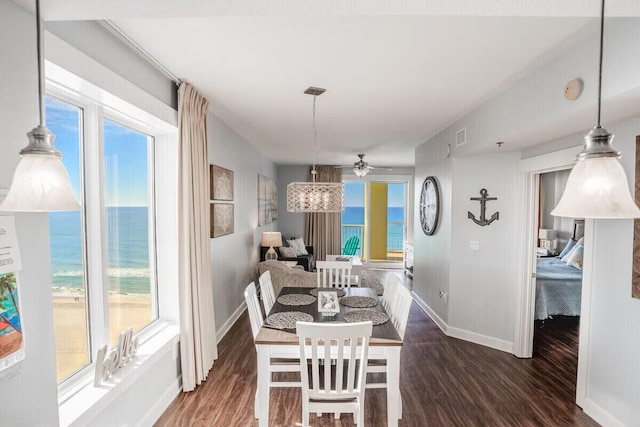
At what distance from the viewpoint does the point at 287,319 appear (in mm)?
2396

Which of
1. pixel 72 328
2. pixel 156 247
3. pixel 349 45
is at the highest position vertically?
pixel 349 45

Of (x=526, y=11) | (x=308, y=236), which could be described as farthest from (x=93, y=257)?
(x=308, y=236)

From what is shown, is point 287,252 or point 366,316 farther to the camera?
point 287,252

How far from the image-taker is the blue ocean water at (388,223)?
8539 mm

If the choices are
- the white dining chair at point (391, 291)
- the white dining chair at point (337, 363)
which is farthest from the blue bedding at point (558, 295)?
the white dining chair at point (337, 363)

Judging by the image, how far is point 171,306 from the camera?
9.27 feet

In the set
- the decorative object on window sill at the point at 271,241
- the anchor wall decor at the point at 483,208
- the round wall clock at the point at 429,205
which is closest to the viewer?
the anchor wall decor at the point at 483,208

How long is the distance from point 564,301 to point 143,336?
15.1ft

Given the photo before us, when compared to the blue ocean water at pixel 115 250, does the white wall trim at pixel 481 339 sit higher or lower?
lower

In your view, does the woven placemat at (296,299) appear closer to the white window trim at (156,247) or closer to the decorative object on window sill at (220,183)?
the white window trim at (156,247)

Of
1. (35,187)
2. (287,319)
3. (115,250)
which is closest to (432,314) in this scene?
(287,319)

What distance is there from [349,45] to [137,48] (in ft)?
4.37

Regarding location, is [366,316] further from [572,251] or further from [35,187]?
[572,251]

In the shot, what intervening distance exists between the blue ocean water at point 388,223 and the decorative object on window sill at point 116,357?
6584 millimetres
